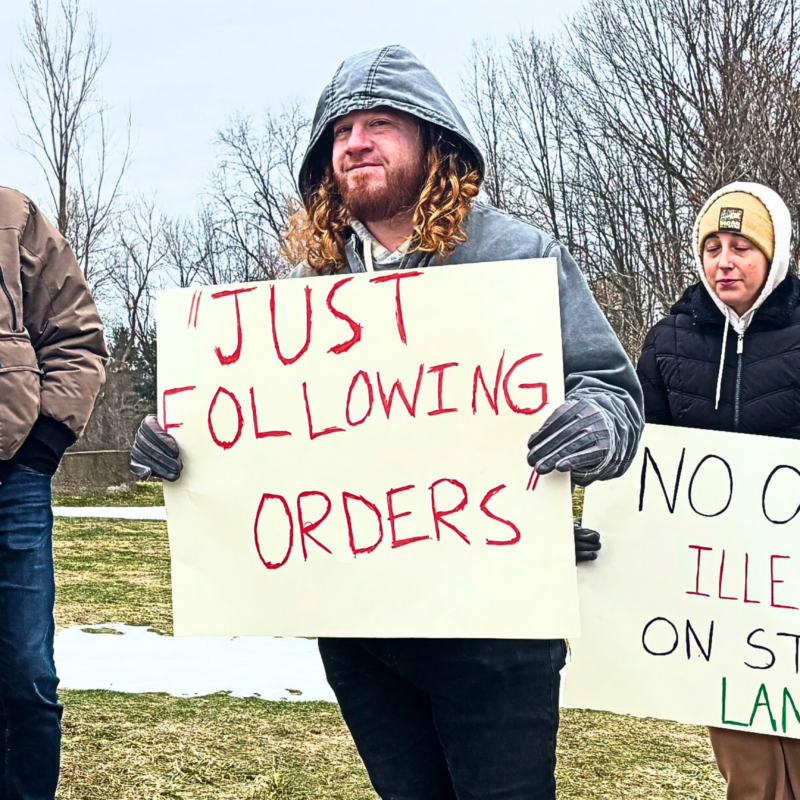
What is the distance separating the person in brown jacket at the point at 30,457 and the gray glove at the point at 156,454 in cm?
83

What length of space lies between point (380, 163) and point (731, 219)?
45.7 inches

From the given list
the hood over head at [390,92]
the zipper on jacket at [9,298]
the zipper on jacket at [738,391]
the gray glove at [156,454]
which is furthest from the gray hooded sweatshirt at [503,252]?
the zipper on jacket at [9,298]

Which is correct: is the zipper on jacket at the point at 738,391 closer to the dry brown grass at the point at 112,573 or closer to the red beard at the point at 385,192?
the red beard at the point at 385,192

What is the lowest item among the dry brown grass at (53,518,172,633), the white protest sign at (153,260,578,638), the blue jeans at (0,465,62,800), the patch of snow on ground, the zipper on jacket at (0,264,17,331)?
the dry brown grass at (53,518,172,633)

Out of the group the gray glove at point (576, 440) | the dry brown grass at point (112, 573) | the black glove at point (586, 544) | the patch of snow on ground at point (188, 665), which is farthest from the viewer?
the dry brown grass at point (112, 573)

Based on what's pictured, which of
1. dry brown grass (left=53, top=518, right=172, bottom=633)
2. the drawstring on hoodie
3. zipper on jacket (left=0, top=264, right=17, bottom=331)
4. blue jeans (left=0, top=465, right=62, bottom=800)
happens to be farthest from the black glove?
dry brown grass (left=53, top=518, right=172, bottom=633)

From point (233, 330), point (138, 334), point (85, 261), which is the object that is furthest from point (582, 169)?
point (138, 334)

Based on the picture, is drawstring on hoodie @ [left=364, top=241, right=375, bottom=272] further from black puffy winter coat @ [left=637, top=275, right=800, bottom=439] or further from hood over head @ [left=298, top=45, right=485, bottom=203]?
black puffy winter coat @ [left=637, top=275, right=800, bottom=439]

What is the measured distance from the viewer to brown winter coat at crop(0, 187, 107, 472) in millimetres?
2584

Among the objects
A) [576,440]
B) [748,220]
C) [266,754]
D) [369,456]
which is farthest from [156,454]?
[266,754]

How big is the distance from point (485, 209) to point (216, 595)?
834mm

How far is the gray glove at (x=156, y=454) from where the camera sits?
1.84 meters

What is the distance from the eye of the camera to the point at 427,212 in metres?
1.82

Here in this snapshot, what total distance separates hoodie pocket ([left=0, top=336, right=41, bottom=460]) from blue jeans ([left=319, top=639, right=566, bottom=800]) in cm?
108
